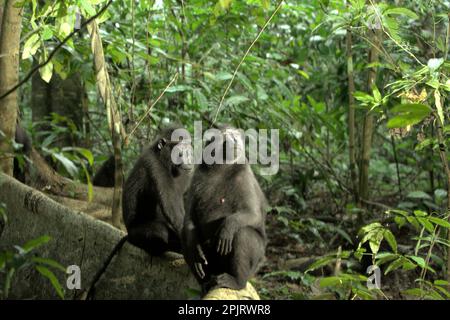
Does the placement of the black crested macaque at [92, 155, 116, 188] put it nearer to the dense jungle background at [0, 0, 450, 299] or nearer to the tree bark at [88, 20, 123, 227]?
the dense jungle background at [0, 0, 450, 299]

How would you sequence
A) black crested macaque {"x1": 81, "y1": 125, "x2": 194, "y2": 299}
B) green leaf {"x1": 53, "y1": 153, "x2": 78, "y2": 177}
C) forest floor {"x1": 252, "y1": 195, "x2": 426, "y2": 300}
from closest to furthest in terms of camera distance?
green leaf {"x1": 53, "y1": 153, "x2": 78, "y2": 177} < black crested macaque {"x1": 81, "y1": 125, "x2": 194, "y2": 299} < forest floor {"x1": 252, "y1": 195, "x2": 426, "y2": 300}

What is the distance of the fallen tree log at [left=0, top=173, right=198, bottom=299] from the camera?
4152mm

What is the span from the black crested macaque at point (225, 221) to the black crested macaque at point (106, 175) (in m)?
3.66

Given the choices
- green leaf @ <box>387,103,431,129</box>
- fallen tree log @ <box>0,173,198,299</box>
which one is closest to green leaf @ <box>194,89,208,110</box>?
fallen tree log @ <box>0,173,198,299</box>

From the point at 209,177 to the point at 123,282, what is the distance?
3.13 ft

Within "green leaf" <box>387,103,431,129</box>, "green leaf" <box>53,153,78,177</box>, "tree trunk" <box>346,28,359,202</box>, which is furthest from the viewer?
"tree trunk" <box>346,28,359,202</box>

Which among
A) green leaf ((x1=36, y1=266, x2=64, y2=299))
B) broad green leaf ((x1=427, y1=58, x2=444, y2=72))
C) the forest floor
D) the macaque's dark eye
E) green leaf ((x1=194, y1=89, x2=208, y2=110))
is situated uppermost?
green leaf ((x1=194, y1=89, x2=208, y2=110))

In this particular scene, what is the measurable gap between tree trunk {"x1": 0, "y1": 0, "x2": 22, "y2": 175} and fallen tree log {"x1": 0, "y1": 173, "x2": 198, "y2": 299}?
1.26 ft

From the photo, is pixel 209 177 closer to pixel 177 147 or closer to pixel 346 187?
pixel 177 147

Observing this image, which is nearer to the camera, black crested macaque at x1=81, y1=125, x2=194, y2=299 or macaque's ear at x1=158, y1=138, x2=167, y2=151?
black crested macaque at x1=81, y1=125, x2=194, y2=299

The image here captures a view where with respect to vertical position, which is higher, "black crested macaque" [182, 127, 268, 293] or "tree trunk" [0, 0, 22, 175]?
"tree trunk" [0, 0, 22, 175]

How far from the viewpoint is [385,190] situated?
9.14m
